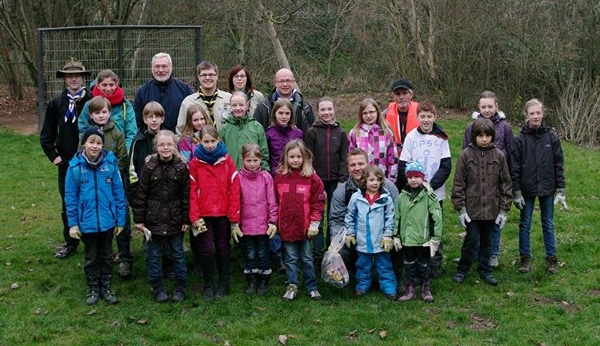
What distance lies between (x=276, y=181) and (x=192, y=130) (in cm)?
93

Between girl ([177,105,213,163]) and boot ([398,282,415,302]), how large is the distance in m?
2.30

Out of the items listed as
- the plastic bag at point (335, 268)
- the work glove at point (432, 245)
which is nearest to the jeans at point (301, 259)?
the plastic bag at point (335, 268)

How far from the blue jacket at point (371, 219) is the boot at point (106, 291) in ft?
7.26

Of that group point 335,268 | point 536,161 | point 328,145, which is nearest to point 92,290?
point 335,268

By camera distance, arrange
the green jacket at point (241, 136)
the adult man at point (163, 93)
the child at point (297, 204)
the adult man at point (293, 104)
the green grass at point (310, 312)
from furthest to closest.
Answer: the adult man at point (163, 93) < the adult man at point (293, 104) < the green jacket at point (241, 136) < the child at point (297, 204) < the green grass at point (310, 312)

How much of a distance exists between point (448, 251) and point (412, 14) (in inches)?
432

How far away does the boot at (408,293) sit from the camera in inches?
251

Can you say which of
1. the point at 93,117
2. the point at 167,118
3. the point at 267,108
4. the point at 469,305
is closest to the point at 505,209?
the point at 469,305

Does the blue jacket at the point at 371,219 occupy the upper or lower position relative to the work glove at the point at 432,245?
upper

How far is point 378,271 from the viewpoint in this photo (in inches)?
258

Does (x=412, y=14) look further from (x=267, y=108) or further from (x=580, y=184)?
(x=267, y=108)

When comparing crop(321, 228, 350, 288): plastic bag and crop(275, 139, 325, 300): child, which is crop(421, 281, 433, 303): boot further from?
crop(275, 139, 325, 300): child

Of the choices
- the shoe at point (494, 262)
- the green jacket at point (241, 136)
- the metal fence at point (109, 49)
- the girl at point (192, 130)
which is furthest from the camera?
the metal fence at point (109, 49)

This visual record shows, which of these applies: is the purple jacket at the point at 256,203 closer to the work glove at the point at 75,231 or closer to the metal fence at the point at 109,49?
the work glove at the point at 75,231
